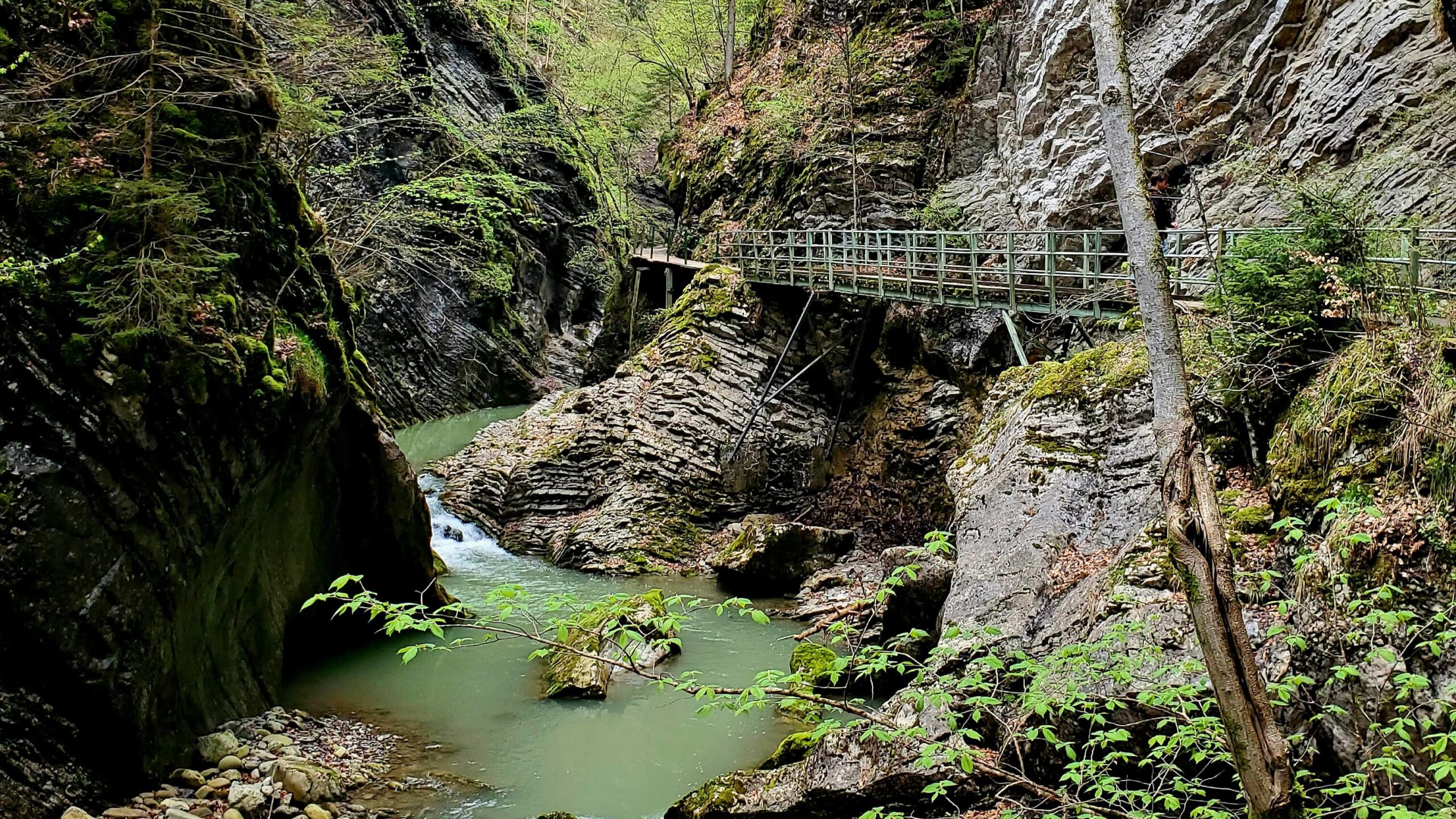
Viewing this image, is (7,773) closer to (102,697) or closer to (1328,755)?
(102,697)

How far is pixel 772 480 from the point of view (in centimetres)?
1742

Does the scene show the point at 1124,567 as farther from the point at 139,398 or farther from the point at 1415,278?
the point at 139,398

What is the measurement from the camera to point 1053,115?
58.0ft

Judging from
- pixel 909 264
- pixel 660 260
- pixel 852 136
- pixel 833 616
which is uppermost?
pixel 852 136

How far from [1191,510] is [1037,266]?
14130 millimetres

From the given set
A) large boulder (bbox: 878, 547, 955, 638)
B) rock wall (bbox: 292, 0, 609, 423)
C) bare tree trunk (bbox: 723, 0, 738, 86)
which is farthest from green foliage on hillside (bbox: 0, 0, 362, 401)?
bare tree trunk (bbox: 723, 0, 738, 86)

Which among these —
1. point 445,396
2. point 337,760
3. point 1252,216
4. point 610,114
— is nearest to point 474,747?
point 337,760

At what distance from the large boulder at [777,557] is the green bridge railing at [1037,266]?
14.2 ft

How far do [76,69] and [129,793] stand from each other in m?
6.15

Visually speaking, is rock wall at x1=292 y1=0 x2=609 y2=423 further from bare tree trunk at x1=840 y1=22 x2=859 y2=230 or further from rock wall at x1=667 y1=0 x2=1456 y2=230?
bare tree trunk at x1=840 y1=22 x2=859 y2=230

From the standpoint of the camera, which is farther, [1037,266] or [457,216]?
[457,216]

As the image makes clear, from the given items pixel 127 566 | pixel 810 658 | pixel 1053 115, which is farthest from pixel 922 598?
pixel 1053 115

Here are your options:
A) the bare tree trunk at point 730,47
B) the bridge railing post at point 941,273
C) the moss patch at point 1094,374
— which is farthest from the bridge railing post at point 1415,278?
the bare tree trunk at point 730,47

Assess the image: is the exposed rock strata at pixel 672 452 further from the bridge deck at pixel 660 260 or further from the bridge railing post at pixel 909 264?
the bridge deck at pixel 660 260
